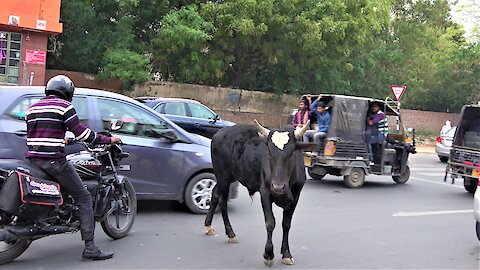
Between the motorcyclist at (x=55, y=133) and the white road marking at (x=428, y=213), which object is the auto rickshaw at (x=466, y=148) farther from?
the motorcyclist at (x=55, y=133)

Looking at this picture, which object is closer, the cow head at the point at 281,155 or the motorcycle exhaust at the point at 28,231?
the motorcycle exhaust at the point at 28,231

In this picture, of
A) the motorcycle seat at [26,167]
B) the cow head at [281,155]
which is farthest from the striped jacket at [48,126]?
the cow head at [281,155]

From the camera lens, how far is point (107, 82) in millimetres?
21547

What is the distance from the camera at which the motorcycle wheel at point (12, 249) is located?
5.02 m

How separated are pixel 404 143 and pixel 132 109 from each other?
743 cm

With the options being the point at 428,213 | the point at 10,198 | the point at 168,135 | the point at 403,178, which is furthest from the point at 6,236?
the point at 403,178

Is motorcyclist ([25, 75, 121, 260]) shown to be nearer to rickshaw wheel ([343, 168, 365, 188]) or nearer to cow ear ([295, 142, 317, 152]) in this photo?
cow ear ([295, 142, 317, 152])

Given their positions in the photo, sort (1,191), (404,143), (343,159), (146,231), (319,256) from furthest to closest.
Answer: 1. (404,143)
2. (343,159)
3. (146,231)
4. (319,256)
5. (1,191)

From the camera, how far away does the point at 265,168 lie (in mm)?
5543

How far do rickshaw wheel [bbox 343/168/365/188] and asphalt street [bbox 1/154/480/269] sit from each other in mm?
1267

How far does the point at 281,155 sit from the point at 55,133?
7.41 ft

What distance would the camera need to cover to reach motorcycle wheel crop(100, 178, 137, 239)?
5.98 m

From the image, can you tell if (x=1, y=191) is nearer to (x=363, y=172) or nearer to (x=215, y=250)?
(x=215, y=250)

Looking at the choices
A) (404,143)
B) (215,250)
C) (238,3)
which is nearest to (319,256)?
(215,250)
